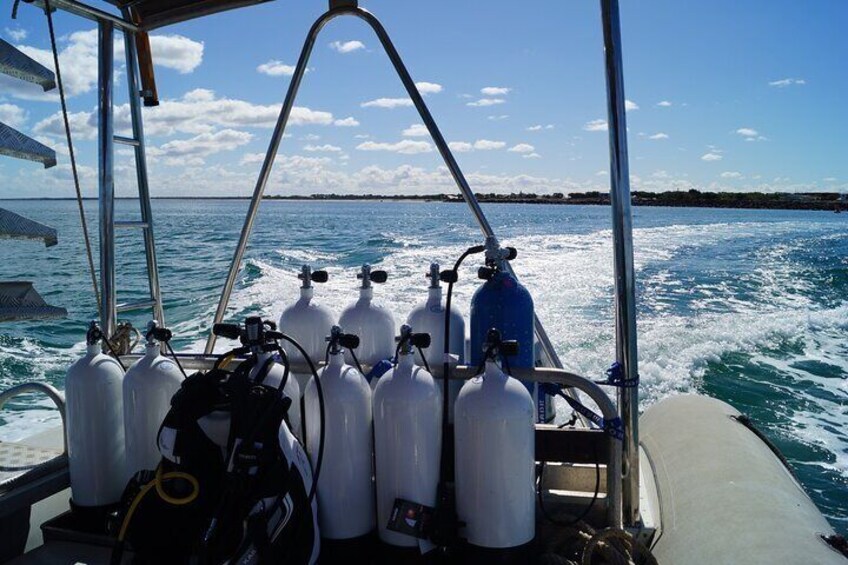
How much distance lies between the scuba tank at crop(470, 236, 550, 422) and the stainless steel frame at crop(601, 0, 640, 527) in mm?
262

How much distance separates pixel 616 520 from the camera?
175 centimetres

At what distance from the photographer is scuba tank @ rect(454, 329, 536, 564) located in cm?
155

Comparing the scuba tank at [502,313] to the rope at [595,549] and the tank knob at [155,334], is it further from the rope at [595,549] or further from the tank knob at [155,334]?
the tank knob at [155,334]

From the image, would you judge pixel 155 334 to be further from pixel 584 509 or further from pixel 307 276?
pixel 584 509

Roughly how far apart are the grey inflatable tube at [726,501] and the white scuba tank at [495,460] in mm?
559

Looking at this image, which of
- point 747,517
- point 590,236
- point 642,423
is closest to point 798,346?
point 642,423

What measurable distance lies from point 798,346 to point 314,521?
28.2 feet

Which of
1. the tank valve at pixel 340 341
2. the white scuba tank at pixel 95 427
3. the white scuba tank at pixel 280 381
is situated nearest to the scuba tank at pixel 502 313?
the tank valve at pixel 340 341

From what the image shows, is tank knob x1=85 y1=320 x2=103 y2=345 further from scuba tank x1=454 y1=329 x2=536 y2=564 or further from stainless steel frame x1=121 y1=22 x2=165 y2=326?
scuba tank x1=454 y1=329 x2=536 y2=564

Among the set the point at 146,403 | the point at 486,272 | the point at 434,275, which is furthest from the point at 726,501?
the point at 146,403

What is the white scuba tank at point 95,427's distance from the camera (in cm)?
182

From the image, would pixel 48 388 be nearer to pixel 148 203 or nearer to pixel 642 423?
pixel 148 203

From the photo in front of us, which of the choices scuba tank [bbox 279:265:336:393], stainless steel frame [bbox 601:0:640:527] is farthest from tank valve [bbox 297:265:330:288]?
stainless steel frame [bbox 601:0:640:527]

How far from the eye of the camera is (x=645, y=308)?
10375mm
